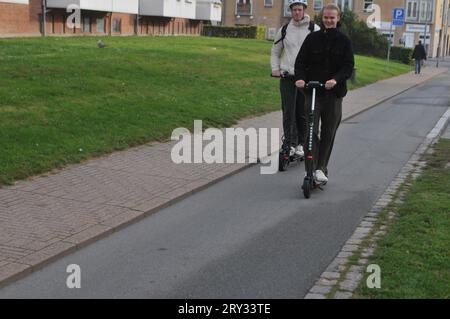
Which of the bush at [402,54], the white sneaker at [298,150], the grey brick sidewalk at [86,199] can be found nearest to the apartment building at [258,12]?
the bush at [402,54]

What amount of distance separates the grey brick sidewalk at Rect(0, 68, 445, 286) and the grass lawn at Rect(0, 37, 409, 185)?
0.43 metres

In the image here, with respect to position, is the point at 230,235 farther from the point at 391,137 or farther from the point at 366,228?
the point at 391,137

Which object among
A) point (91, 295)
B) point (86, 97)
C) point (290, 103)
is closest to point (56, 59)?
point (86, 97)

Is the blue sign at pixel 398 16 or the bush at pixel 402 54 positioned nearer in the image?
the blue sign at pixel 398 16

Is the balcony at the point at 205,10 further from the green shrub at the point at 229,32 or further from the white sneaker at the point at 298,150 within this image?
the white sneaker at the point at 298,150

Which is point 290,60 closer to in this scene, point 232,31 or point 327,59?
point 327,59

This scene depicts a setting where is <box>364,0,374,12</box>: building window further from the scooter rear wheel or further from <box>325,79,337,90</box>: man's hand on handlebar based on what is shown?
the scooter rear wheel

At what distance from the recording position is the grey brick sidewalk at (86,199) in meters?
5.58

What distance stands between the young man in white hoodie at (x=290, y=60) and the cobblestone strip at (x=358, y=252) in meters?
1.61

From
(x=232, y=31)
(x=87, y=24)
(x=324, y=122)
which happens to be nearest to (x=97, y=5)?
(x=87, y=24)

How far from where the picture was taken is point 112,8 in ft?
133

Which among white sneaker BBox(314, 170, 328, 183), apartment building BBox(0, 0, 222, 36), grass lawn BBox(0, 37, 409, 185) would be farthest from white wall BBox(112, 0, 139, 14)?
white sneaker BBox(314, 170, 328, 183)

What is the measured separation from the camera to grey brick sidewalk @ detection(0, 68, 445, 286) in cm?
558

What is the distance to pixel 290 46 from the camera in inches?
356
